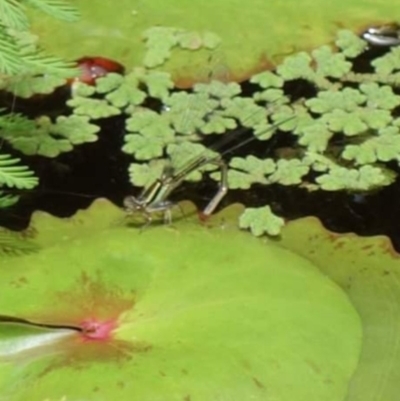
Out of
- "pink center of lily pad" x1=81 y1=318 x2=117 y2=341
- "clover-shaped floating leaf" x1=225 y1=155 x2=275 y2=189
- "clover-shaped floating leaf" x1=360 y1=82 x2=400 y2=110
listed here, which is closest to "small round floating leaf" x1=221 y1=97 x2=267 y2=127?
"clover-shaped floating leaf" x1=225 y1=155 x2=275 y2=189

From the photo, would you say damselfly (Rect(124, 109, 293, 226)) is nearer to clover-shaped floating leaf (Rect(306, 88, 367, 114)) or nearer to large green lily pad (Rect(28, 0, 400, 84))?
clover-shaped floating leaf (Rect(306, 88, 367, 114))

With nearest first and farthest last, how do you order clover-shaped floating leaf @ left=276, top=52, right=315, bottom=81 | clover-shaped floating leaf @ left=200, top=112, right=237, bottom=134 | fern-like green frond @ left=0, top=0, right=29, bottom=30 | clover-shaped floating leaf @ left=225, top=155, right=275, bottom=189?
fern-like green frond @ left=0, top=0, right=29, bottom=30
clover-shaped floating leaf @ left=225, top=155, right=275, bottom=189
clover-shaped floating leaf @ left=200, top=112, right=237, bottom=134
clover-shaped floating leaf @ left=276, top=52, right=315, bottom=81

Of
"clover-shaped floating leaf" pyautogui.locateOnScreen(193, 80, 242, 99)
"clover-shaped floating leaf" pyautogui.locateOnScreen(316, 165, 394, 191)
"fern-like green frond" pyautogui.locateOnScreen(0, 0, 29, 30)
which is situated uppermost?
"fern-like green frond" pyautogui.locateOnScreen(0, 0, 29, 30)

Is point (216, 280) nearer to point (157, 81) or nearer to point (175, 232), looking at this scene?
point (175, 232)

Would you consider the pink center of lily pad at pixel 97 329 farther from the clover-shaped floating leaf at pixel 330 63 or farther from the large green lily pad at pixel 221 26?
the clover-shaped floating leaf at pixel 330 63

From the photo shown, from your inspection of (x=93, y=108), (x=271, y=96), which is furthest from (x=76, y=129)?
(x=271, y=96)

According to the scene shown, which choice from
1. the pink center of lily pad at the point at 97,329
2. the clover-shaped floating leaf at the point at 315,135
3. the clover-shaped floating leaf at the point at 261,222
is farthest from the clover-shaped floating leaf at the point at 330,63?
the pink center of lily pad at the point at 97,329

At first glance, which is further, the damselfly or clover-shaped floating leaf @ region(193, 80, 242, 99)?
clover-shaped floating leaf @ region(193, 80, 242, 99)
